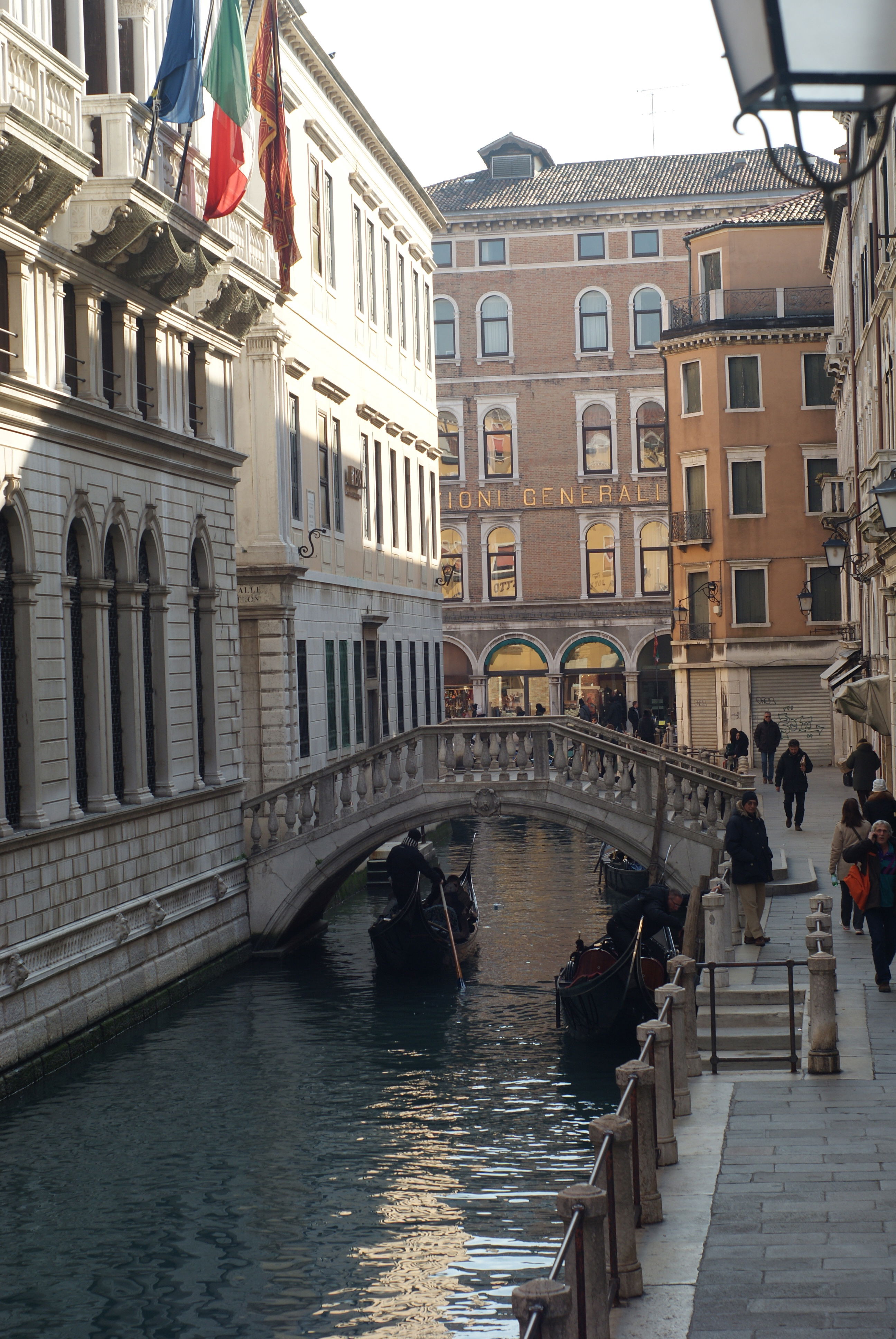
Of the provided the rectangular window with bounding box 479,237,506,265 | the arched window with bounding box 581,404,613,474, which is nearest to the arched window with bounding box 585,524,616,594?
the arched window with bounding box 581,404,613,474

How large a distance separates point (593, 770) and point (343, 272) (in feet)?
37.5

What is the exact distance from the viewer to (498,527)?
5281 cm

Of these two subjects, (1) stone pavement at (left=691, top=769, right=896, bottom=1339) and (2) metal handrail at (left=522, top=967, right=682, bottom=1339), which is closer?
(2) metal handrail at (left=522, top=967, right=682, bottom=1339)

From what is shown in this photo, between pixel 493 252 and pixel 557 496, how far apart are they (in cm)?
820

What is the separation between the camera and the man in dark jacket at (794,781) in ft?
82.8

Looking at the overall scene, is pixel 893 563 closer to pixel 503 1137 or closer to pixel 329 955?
pixel 329 955

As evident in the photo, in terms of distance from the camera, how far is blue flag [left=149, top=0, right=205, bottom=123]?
1702cm

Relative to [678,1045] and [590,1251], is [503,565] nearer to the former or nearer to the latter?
[678,1045]

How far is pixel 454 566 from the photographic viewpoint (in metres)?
53.0

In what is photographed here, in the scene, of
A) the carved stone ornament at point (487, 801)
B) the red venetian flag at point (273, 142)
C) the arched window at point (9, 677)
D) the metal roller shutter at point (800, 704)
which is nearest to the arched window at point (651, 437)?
the metal roller shutter at point (800, 704)

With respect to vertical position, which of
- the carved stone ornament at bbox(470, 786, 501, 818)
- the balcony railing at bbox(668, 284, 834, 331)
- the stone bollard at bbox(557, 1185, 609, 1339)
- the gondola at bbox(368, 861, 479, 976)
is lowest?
the gondola at bbox(368, 861, 479, 976)

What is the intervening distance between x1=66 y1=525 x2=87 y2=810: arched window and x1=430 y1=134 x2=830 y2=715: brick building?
35.5 meters

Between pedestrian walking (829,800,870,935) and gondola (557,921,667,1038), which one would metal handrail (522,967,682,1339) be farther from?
gondola (557,921,667,1038)

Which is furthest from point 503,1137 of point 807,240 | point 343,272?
point 807,240
